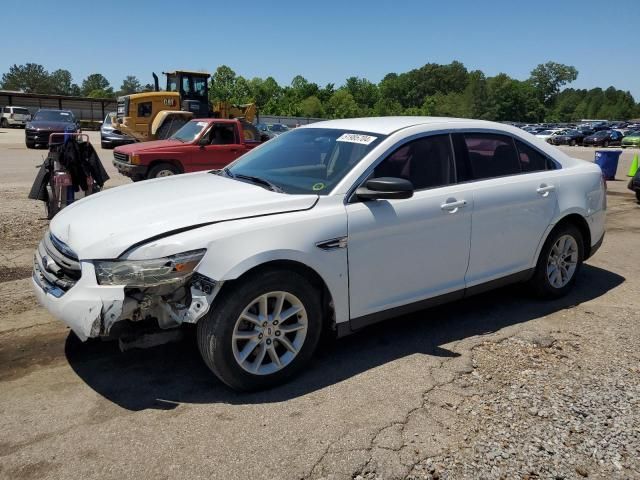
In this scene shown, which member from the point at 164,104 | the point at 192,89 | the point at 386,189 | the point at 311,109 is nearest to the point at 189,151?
the point at 386,189

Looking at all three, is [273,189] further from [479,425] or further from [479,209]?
[479,425]

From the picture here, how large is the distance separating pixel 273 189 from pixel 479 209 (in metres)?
1.66

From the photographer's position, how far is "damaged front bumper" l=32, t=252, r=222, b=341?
121 inches

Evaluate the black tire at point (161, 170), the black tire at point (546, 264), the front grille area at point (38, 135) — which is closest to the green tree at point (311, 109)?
the front grille area at point (38, 135)

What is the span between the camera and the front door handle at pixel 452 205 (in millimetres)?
4127

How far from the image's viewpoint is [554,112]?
145125 millimetres

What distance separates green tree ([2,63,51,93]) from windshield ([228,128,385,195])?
145955mm

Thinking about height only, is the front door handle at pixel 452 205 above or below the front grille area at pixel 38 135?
below

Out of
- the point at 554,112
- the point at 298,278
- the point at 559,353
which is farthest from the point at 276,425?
the point at 554,112

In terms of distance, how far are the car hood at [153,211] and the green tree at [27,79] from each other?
5759 inches

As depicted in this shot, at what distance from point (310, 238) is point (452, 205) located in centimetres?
131

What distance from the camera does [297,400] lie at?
3359mm

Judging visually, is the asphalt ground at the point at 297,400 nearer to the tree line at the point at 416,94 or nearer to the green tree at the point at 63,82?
the tree line at the point at 416,94

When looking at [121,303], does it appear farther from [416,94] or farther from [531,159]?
[416,94]
